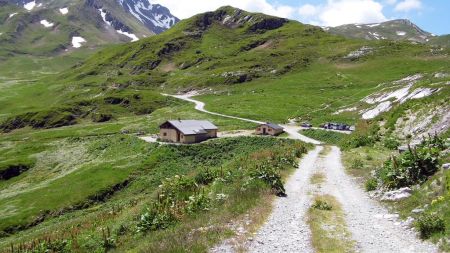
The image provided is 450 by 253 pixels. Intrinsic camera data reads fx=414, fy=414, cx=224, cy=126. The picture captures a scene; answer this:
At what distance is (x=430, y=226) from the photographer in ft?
61.9

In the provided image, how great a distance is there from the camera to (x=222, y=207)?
2548 centimetres

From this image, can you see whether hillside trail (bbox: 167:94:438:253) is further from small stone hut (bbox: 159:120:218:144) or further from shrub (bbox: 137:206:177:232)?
small stone hut (bbox: 159:120:218:144)

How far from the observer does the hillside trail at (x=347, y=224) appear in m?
19.2

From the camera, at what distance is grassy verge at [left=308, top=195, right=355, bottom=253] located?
19484 mm

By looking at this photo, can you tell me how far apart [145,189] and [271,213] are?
51.7m

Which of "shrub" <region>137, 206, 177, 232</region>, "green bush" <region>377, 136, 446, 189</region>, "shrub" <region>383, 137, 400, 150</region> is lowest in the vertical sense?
"shrub" <region>137, 206, 177, 232</region>

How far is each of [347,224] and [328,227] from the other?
1350 mm

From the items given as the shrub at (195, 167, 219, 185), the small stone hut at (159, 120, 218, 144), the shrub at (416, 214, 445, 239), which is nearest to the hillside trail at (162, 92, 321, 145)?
the small stone hut at (159, 120, 218, 144)

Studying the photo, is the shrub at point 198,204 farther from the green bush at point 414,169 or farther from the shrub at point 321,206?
the green bush at point 414,169

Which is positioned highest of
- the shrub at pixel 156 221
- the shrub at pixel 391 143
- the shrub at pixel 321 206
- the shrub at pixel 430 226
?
the shrub at pixel 430 226

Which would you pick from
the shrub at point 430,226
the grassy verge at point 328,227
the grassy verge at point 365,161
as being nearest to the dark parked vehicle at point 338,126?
the grassy verge at point 365,161

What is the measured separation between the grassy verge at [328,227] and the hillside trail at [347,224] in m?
0.33

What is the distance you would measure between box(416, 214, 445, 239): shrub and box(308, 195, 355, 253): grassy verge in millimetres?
A: 3209

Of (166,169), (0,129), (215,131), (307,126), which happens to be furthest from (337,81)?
(0,129)
